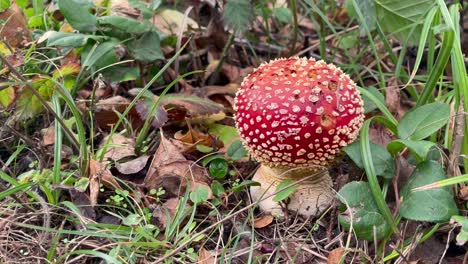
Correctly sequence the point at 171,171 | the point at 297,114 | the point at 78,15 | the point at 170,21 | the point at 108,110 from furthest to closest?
the point at 170,21 → the point at 108,110 → the point at 78,15 → the point at 171,171 → the point at 297,114

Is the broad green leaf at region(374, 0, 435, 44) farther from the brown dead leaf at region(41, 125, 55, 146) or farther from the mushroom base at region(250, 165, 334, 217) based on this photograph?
the brown dead leaf at region(41, 125, 55, 146)

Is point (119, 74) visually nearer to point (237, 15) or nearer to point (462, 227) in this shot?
point (237, 15)

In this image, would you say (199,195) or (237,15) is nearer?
(199,195)

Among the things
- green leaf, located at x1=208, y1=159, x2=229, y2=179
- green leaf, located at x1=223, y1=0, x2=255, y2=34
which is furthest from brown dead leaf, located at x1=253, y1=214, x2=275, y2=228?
green leaf, located at x1=223, y1=0, x2=255, y2=34

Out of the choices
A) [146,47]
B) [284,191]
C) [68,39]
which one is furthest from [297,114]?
[68,39]

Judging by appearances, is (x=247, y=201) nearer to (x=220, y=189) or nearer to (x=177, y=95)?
(x=220, y=189)

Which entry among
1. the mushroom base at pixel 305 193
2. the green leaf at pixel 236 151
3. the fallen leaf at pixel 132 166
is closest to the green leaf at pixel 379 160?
the mushroom base at pixel 305 193

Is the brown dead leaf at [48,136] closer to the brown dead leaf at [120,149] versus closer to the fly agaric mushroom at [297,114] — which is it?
the brown dead leaf at [120,149]

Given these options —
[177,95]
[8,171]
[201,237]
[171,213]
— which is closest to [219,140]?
[177,95]
